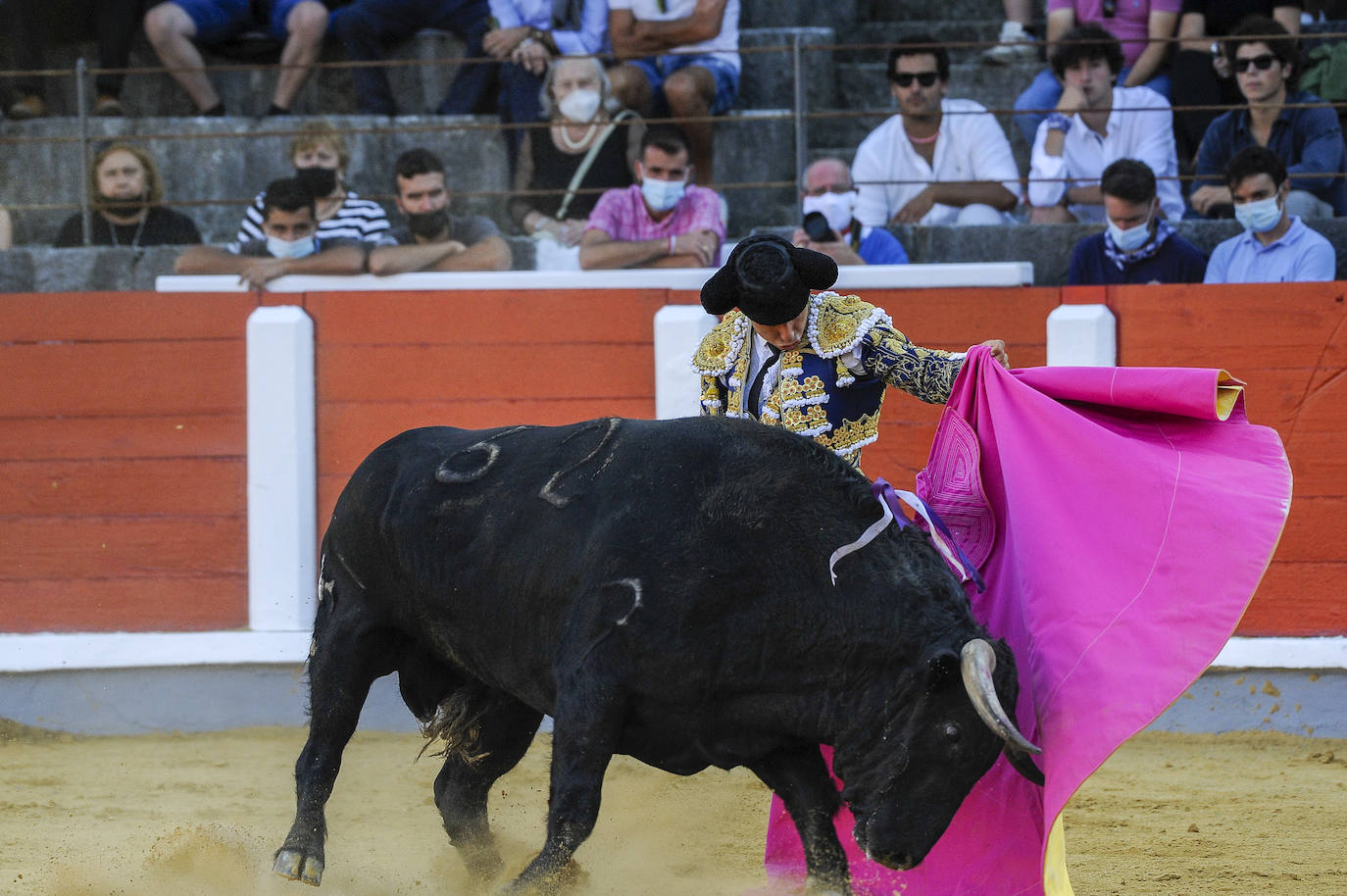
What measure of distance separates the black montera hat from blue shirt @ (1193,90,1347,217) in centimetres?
307

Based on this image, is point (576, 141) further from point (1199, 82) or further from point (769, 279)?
point (769, 279)

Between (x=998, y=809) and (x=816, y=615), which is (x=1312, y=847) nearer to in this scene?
(x=998, y=809)

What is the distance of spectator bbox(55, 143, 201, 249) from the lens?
561 cm

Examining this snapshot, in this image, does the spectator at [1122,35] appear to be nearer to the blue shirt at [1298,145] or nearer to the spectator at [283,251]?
the blue shirt at [1298,145]

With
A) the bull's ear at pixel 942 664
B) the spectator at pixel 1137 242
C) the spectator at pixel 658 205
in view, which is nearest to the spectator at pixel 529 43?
the spectator at pixel 658 205

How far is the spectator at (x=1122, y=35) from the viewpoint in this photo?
5.82 m

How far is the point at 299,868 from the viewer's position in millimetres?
2809

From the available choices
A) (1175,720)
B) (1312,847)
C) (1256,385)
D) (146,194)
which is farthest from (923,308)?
(146,194)

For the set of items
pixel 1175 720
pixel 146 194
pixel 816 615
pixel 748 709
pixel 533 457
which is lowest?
pixel 1175 720

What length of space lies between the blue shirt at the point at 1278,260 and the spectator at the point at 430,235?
2.34 meters

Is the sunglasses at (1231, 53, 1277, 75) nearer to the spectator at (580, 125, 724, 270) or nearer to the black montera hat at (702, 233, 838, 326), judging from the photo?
the spectator at (580, 125, 724, 270)

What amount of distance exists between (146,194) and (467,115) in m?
1.39

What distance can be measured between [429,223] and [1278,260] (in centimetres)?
276

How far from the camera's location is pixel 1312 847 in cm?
332
